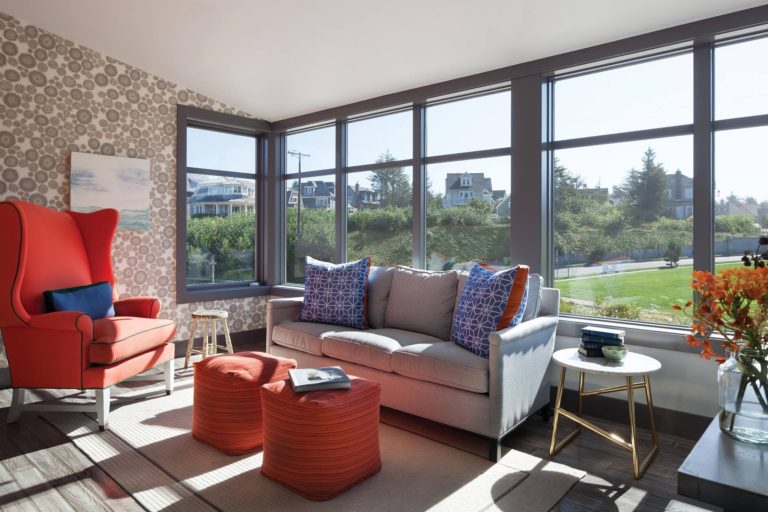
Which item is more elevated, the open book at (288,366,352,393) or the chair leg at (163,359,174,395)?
the open book at (288,366,352,393)

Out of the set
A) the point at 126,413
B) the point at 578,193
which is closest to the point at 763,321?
the point at 578,193

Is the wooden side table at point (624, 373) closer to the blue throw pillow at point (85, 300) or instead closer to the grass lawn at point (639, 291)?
the grass lawn at point (639, 291)

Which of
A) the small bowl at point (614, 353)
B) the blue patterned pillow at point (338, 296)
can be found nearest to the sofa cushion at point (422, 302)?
the blue patterned pillow at point (338, 296)

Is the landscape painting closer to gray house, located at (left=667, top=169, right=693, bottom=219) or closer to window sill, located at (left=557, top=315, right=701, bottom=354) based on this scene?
window sill, located at (left=557, top=315, right=701, bottom=354)

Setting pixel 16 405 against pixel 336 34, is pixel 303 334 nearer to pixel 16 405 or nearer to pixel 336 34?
pixel 16 405

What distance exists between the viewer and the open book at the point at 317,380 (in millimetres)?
2467

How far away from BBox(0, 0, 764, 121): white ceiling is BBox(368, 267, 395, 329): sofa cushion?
1786 mm

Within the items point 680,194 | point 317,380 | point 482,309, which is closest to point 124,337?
point 317,380

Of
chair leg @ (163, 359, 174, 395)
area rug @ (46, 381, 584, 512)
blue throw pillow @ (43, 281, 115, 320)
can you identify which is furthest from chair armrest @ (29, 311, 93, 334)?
chair leg @ (163, 359, 174, 395)

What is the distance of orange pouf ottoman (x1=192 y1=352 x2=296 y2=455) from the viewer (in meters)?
2.77

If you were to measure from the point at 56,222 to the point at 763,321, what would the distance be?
4362mm

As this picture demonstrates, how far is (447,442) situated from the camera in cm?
297

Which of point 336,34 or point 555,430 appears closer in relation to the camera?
point 555,430

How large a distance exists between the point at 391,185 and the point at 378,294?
1358mm
